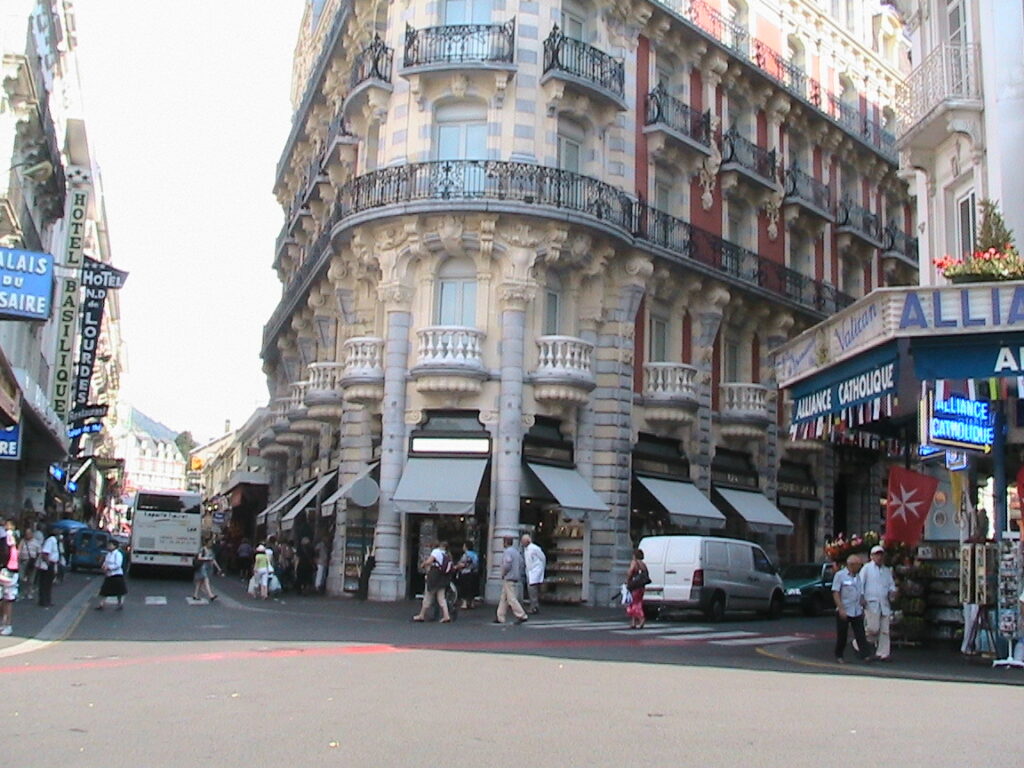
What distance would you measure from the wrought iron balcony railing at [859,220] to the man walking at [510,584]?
21.1m

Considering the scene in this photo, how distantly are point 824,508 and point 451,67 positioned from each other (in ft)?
60.5

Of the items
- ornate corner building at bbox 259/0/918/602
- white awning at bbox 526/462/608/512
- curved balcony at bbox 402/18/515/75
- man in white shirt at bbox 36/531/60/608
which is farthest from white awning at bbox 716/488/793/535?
man in white shirt at bbox 36/531/60/608

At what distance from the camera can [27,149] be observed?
31438 mm

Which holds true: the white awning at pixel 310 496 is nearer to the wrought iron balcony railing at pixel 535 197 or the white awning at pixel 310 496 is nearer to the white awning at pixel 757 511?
the wrought iron balcony railing at pixel 535 197

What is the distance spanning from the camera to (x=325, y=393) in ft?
100

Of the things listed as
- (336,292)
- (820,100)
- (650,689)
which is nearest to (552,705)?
(650,689)

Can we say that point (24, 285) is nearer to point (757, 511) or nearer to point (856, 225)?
point (757, 511)

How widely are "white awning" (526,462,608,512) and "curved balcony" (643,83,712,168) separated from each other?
30.8 feet

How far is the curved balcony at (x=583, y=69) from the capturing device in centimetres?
2781

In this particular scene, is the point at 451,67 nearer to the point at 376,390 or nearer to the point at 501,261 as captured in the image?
the point at 501,261

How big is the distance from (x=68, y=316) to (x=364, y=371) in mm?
15962

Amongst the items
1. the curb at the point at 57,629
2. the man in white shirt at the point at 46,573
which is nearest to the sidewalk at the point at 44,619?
the curb at the point at 57,629

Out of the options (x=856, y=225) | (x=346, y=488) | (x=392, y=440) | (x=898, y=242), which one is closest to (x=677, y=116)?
(x=856, y=225)

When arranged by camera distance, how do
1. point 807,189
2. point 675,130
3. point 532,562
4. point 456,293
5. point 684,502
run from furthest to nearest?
point 807,189
point 675,130
point 684,502
point 456,293
point 532,562
